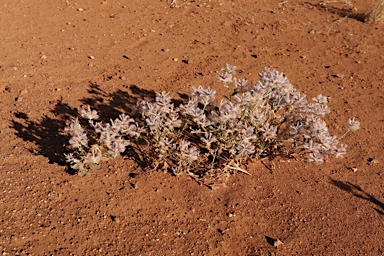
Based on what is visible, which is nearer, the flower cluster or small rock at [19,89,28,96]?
the flower cluster

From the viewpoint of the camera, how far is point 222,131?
3217 mm

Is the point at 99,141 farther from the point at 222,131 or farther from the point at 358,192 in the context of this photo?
the point at 358,192

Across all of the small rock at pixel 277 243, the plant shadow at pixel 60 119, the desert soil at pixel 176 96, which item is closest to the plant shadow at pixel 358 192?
the desert soil at pixel 176 96

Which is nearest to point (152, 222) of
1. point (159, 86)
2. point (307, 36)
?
point (159, 86)

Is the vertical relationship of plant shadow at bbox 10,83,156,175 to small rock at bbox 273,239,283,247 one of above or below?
above

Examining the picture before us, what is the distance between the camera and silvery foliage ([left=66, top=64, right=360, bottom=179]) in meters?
2.98

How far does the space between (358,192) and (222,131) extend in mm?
1423

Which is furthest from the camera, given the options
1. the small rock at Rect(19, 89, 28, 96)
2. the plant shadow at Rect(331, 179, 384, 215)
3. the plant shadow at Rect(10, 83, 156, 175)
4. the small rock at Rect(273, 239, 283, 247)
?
the small rock at Rect(19, 89, 28, 96)

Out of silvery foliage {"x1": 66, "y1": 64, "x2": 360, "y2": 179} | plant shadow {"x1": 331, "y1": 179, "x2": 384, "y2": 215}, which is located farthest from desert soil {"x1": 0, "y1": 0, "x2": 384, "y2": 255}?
silvery foliage {"x1": 66, "y1": 64, "x2": 360, "y2": 179}

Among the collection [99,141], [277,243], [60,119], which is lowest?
[277,243]

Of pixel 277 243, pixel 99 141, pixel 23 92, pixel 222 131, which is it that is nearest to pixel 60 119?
pixel 23 92

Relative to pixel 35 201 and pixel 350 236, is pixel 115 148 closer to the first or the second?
pixel 35 201

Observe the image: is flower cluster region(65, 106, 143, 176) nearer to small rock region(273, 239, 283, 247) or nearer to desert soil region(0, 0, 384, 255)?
desert soil region(0, 0, 384, 255)

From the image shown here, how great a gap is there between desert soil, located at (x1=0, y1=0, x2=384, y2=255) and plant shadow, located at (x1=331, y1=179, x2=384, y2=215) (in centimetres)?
1
